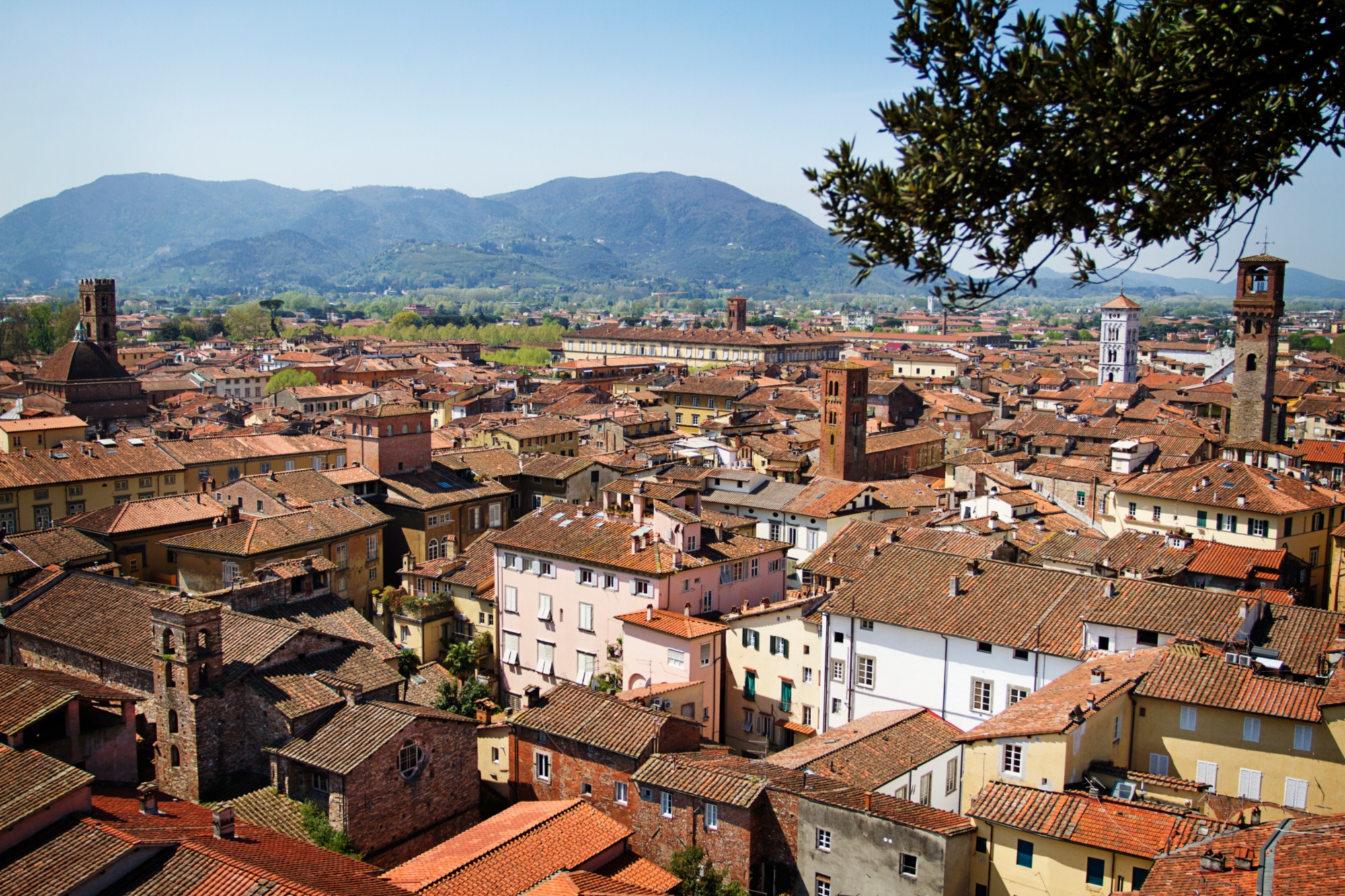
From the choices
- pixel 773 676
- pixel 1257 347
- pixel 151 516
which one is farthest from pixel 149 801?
pixel 1257 347

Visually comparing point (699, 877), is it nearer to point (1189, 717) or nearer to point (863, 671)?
point (863, 671)

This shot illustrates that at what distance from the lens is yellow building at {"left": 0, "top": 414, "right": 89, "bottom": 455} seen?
51.4 metres

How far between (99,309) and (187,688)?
7803cm

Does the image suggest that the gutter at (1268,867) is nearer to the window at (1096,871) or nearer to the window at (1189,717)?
the window at (1096,871)

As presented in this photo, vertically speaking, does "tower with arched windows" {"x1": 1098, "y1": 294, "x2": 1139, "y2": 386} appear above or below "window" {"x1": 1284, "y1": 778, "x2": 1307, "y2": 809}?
above

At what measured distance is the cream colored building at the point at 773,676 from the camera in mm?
28594

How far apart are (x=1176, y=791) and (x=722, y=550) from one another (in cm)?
1590

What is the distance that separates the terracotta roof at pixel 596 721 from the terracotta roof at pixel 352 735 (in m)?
1.91

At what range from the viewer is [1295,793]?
20.3 metres

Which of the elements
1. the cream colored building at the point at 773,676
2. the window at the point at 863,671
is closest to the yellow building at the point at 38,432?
the cream colored building at the point at 773,676

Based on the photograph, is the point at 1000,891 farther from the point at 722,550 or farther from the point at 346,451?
the point at 346,451

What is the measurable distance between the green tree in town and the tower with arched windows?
2808 inches

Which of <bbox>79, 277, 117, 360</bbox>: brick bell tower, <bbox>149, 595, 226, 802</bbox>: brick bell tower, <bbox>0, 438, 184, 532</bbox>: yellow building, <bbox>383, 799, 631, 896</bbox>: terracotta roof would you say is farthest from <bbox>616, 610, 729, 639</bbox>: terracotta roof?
<bbox>79, 277, 117, 360</bbox>: brick bell tower

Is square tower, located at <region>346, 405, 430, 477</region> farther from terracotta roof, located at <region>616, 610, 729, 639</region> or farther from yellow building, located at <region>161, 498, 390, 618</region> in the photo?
terracotta roof, located at <region>616, 610, 729, 639</region>
